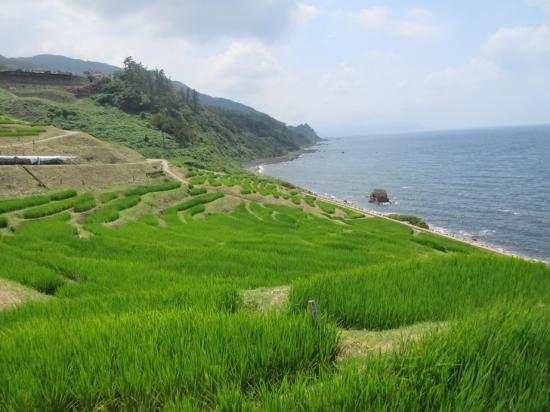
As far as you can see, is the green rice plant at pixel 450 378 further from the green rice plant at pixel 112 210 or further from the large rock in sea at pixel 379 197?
the large rock in sea at pixel 379 197

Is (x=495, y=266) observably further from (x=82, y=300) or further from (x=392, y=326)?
(x=82, y=300)

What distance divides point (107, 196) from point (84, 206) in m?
3.78

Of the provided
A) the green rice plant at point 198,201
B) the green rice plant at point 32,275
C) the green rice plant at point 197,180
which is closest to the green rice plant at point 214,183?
the green rice plant at point 197,180

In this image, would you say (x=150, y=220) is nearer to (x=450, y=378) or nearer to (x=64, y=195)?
(x=64, y=195)

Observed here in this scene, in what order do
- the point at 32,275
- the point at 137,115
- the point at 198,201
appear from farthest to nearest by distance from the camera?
the point at 137,115, the point at 198,201, the point at 32,275

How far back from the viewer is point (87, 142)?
126 ft

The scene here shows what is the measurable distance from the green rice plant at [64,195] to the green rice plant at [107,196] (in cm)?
188

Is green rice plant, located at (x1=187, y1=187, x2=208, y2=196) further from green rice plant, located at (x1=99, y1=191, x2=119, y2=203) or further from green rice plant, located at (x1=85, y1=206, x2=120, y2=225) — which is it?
green rice plant, located at (x1=85, y1=206, x2=120, y2=225)

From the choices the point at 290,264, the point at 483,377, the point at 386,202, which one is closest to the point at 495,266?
the point at 290,264

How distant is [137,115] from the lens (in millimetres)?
95750

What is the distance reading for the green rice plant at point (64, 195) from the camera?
25.6 metres

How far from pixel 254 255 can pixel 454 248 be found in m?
17.0

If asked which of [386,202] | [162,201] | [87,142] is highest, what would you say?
[87,142]

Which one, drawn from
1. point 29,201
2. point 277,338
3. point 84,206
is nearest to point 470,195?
point 84,206
